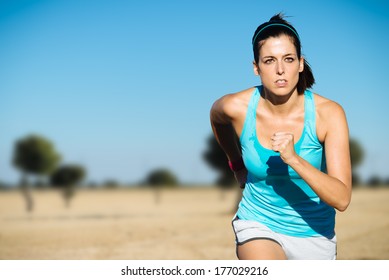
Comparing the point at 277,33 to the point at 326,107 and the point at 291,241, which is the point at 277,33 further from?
the point at 291,241

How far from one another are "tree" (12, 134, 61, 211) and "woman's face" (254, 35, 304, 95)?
1167 inches

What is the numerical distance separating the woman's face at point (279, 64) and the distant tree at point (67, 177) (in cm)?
3264

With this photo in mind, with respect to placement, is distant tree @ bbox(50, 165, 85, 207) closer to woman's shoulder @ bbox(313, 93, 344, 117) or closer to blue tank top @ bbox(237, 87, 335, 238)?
blue tank top @ bbox(237, 87, 335, 238)

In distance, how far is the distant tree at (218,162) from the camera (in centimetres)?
2362

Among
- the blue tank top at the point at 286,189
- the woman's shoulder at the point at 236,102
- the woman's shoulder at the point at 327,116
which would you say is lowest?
the blue tank top at the point at 286,189

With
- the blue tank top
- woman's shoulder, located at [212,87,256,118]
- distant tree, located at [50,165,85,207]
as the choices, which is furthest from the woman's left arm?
distant tree, located at [50,165,85,207]

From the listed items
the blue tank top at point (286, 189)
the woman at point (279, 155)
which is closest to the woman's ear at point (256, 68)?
the woman at point (279, 155)

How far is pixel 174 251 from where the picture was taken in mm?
10266

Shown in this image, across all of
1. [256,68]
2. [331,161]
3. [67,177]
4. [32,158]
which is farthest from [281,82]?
[67,177]

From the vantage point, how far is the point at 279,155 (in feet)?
10.2

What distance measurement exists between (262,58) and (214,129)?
1068 millimetres

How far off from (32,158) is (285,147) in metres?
30.7

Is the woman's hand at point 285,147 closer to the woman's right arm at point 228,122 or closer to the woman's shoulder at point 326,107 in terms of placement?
the woman's shoulder at point 326,107
